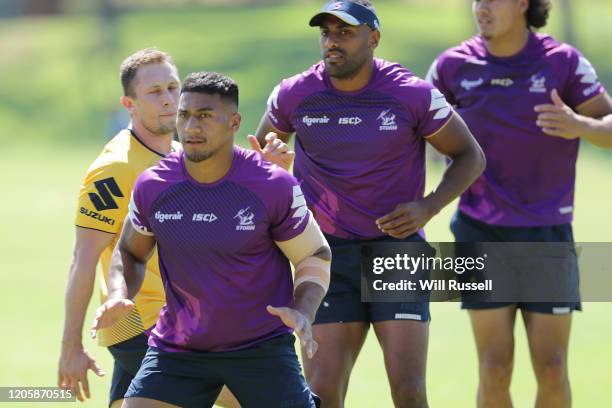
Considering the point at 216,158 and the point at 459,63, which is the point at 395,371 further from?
the point at 459,63

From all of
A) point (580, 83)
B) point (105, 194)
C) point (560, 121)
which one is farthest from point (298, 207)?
point (580, 83)

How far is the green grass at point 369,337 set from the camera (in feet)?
35.3

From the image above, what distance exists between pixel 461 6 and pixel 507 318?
159 feet

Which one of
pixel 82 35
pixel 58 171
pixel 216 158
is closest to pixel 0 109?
pixel 82 35

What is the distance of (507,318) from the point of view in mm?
8609

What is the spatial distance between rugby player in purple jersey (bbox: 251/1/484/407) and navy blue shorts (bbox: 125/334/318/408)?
1209mm

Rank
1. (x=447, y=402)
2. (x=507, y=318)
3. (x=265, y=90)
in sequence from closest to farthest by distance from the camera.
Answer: (x=507, y=318), (x=447, y=402), (x=265, y=90)

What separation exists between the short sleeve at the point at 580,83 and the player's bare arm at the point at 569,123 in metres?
0.16

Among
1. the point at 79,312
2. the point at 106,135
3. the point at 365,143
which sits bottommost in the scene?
the point at 79,312

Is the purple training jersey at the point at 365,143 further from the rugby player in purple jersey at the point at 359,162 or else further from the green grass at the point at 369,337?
the green grass at the point at 369,337

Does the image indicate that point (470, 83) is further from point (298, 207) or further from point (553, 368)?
point (298, 207)

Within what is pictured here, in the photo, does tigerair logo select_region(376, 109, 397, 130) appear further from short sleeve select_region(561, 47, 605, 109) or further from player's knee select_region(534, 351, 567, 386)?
player's knee select_region(534, 351, 567, 386)

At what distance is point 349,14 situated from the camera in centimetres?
766

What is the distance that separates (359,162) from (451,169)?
0.58 meters
